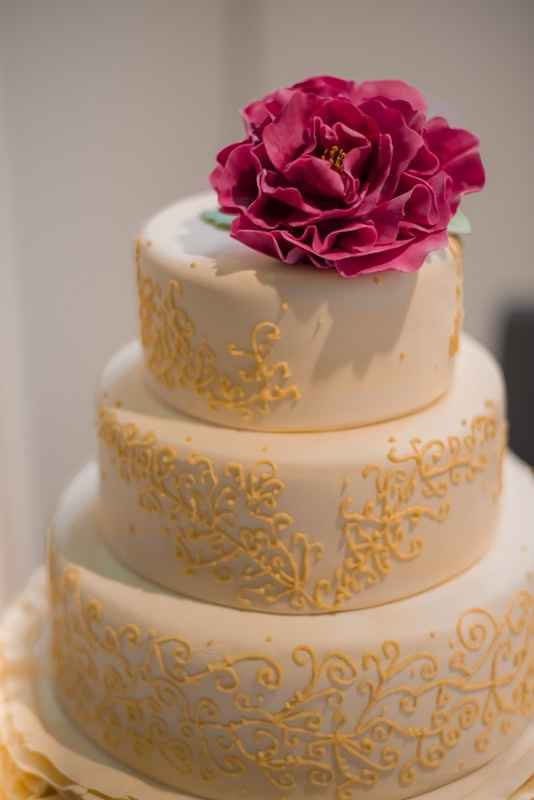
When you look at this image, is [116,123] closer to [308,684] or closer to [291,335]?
[291,335]

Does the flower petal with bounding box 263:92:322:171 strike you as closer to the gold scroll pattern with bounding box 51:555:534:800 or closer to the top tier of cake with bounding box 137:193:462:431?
the top tier of cake with bounding box 137:193:462:431

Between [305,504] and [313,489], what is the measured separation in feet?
0.09

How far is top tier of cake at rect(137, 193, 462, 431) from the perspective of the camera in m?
1.52

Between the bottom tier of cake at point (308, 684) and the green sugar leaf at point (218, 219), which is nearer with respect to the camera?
the bottom tier of cake at point (308, 684)

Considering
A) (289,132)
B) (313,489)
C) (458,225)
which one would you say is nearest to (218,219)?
(289,132)

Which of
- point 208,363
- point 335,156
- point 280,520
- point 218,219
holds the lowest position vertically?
point 280,520

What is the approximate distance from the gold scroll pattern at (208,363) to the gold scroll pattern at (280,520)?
3.7 inches

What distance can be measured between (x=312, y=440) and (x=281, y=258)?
0.27 m

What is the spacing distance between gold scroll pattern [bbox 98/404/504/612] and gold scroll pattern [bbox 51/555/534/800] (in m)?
0.10

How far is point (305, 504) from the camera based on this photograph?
1.54m

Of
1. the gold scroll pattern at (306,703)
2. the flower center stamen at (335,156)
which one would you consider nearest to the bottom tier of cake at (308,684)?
the gold scroll pattern at (306,703)

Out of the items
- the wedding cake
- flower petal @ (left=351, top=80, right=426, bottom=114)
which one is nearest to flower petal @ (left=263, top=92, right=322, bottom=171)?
the wedding cake

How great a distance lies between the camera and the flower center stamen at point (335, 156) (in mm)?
1488

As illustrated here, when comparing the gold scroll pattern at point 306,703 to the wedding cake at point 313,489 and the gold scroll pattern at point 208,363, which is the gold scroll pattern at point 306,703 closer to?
the wedding cake at point 313,489
